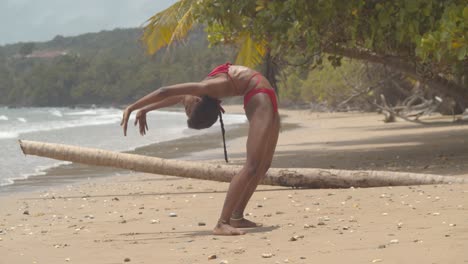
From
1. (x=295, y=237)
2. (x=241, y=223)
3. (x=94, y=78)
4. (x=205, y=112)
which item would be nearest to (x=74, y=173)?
(x=241, y=223)

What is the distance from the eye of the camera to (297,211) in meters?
8.28

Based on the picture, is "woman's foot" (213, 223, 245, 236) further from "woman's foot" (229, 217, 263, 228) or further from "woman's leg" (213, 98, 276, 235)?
"woman's foot" (229, 217, 263, 228)

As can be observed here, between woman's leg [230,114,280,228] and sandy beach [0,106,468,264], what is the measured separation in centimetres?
16

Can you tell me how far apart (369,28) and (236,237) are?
7.39m

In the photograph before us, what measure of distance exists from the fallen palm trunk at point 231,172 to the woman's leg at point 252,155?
123 inches

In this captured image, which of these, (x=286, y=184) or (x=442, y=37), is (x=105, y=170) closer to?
(x=286, y=184)

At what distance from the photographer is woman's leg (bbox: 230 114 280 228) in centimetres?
702

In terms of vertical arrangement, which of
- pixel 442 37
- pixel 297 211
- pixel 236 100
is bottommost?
pixel 236 100

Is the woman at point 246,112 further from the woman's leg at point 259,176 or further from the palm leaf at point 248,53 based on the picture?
the palm leaf at point 248,53

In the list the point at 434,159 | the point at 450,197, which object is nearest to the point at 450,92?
the point at 434,159

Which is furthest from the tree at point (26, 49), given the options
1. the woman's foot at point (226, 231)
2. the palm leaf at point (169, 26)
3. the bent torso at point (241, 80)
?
the woman's foot at point (226, 231)

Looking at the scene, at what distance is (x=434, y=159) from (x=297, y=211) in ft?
21.0

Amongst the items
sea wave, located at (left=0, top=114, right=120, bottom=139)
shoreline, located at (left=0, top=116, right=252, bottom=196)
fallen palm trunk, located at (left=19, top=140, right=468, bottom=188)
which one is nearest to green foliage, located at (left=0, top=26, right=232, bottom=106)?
sea wave, located at (left=0, top=114, right=120, bottom=139)

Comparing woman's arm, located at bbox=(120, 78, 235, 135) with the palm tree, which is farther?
the palm tree
